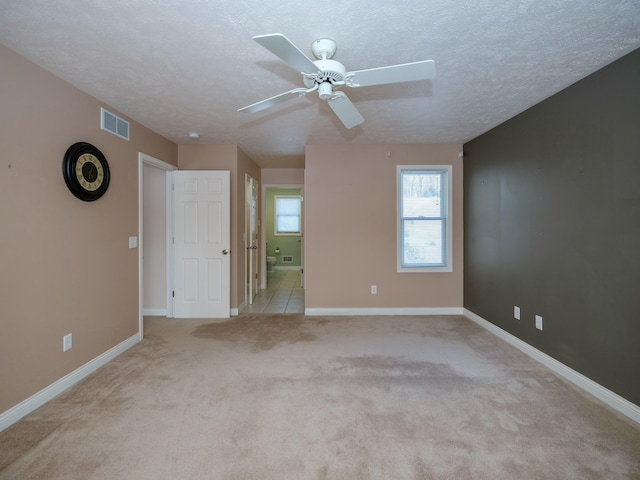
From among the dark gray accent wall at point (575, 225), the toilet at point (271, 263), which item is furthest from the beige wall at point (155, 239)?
the dark gray accent wall at point (575, 225)

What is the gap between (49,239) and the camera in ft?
7.70

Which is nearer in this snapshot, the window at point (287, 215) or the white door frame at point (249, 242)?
the white door frame at point (249, 242)

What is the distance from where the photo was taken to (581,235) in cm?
252

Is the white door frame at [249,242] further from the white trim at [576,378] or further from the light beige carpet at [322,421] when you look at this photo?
the white trim at [576,378]

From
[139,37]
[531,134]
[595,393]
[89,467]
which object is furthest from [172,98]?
[595,393]

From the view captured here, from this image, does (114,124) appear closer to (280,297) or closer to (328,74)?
(328,74)

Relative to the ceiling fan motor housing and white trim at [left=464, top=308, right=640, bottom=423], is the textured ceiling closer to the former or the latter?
the ceiling fan motor housing

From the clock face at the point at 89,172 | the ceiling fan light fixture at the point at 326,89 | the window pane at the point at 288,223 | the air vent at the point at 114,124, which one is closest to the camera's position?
the ceiling fan light fixture at the point at 326,89

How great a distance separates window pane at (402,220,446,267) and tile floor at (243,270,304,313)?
1.87m

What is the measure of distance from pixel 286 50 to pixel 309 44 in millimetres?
571

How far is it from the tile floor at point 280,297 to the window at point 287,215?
1550 mm

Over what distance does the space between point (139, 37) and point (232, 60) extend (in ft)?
1.88

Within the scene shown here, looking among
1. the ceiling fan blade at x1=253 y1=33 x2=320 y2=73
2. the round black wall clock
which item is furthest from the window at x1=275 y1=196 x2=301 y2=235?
the ceiling fan blade at x1=253 y1=33 x2=320 y2=73

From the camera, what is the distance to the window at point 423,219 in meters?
4.50
